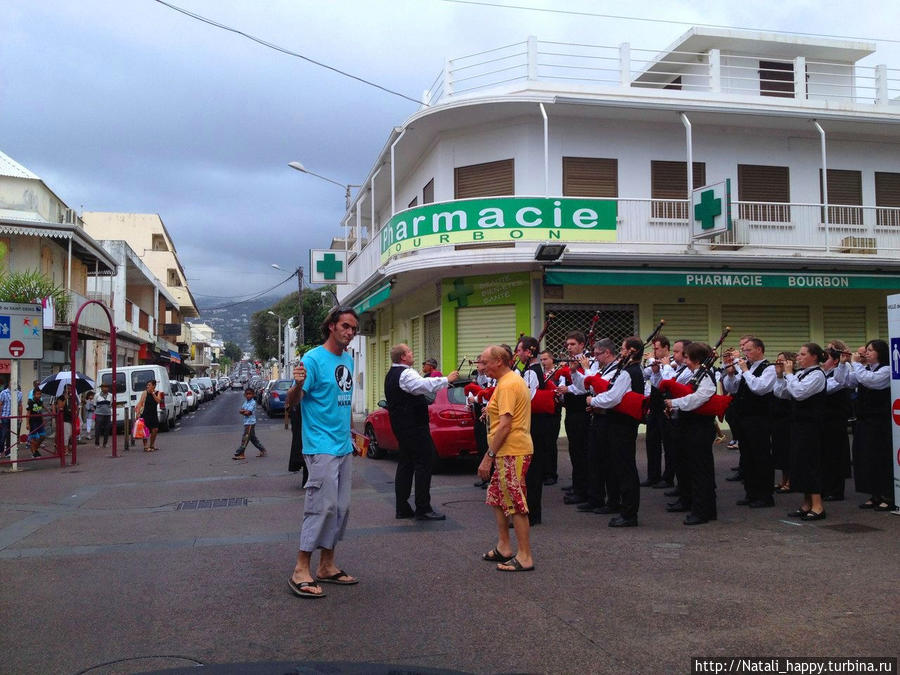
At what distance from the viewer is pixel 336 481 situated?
5.68 meters

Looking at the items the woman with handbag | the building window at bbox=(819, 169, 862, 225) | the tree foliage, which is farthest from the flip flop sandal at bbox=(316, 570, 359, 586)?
the tree foliage

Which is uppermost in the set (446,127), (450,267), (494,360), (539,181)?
(446,127)

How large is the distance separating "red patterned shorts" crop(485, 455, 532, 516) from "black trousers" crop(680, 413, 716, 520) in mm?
2558

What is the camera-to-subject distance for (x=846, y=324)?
1930cm

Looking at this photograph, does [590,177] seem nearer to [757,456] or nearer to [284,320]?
[757,456]

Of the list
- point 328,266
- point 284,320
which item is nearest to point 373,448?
point 328,266

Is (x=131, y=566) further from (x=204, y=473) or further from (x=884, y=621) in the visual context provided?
(x=204, y=473)

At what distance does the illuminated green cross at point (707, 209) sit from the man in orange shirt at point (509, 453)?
446 inches

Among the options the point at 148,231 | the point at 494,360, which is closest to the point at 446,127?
the point at 494,360

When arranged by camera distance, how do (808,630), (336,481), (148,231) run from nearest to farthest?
(808,630)
(336,481)
(148,231)

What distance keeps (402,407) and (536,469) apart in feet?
5.30

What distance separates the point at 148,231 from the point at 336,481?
55.5 meters

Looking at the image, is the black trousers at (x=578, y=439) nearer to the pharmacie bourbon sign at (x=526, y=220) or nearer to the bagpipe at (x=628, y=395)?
the bagpipe at (x=628, y=395)

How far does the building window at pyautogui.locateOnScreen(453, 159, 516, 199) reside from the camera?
18125mm
